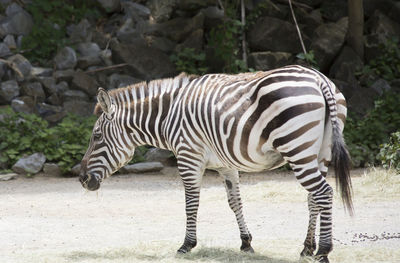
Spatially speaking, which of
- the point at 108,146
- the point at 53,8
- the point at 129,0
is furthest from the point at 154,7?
the point at 108,146

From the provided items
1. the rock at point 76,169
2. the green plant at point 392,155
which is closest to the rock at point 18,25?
the rock at point 76,169

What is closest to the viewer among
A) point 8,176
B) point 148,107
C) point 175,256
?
point 175,256

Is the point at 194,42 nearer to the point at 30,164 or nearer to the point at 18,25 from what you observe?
the point at 18,25

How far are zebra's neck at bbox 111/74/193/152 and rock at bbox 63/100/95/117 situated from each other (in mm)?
6595

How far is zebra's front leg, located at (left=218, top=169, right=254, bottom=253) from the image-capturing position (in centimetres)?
581

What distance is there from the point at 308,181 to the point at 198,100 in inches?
55.5

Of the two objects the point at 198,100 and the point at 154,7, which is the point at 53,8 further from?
the point at 198,100

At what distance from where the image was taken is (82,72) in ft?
43.8

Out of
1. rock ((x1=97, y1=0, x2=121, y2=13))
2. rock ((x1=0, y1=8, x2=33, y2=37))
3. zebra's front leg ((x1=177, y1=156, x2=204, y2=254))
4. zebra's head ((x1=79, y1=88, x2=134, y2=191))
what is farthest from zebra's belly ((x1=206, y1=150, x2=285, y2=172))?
rock ((x1=97, y1=0, x2=121, y2=13))

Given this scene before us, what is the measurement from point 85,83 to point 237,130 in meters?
8.48

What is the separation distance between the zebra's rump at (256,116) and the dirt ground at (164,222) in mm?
1018

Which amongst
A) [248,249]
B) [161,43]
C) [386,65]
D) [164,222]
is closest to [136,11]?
[161,43]

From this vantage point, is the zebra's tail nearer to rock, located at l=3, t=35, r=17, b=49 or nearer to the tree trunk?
the tree trunk

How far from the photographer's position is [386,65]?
1371cm
